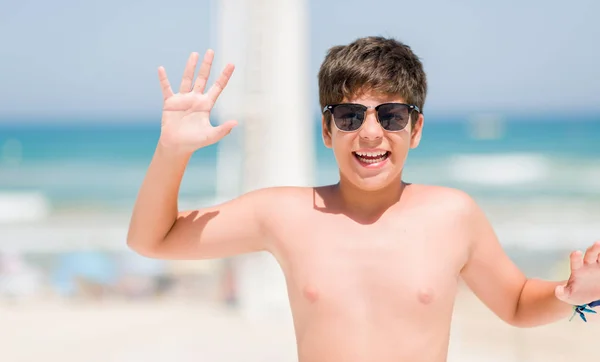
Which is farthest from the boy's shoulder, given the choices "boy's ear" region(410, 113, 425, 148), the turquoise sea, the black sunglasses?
the turquoise sea

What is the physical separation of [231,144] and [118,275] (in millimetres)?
3375

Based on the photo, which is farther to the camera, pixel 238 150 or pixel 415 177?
pixel 415 177

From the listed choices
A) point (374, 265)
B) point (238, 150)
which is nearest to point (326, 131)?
point (374, 265)

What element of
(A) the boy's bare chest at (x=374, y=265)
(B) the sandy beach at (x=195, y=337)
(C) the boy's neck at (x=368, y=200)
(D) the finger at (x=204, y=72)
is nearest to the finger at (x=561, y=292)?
(A) the boy's bare chest at (x=374, y=265)

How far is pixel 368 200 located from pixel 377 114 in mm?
272

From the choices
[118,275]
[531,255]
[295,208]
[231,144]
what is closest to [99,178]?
[118,275]

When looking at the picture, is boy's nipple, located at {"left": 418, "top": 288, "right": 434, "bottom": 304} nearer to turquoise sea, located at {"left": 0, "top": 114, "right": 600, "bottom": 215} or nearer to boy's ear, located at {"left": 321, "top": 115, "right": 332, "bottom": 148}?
boy's ear, located at {"left": 321, "top": 115, "right": 332, "bottom": 148}

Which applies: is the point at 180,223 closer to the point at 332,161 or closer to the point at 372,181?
the point at 372,181

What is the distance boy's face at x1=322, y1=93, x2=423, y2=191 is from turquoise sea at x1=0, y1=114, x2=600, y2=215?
41.1 feet

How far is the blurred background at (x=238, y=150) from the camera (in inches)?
180

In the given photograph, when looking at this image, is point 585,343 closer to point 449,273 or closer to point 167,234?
point 449,273

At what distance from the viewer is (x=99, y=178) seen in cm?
2227

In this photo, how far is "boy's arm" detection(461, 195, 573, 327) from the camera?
82.1 inches

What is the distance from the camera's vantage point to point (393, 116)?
76.8 inches
